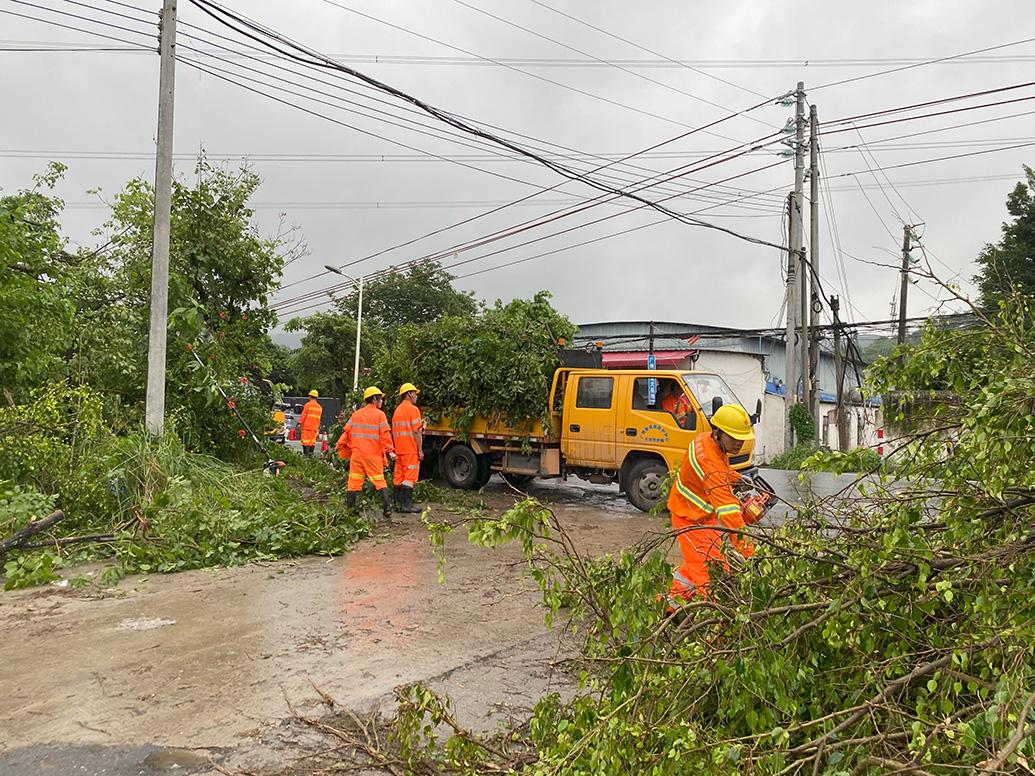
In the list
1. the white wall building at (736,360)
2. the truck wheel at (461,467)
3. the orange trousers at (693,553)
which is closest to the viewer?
the orange trousers at (693,553)

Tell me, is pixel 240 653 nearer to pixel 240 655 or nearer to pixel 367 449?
pixel 240 655

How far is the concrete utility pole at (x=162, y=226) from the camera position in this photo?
8895 mm

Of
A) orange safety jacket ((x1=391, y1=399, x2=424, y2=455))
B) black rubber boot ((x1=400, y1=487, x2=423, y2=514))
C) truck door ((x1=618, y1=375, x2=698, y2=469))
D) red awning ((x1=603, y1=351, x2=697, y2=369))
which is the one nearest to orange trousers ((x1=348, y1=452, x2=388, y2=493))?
orange safety jacket ((x1=391, y1=399, x2=424, y2=455))

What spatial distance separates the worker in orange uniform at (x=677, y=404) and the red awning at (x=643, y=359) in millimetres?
14364

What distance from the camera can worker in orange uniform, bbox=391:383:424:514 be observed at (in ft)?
31.4

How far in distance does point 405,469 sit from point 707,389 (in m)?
4.33

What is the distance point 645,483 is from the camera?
10148 millimetres

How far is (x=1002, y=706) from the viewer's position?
182 centimetres

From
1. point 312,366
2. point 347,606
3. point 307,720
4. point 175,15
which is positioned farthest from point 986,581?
point 312,366

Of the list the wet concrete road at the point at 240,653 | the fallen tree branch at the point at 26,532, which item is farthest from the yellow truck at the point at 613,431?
the fallen tree branch at the point at 26,532

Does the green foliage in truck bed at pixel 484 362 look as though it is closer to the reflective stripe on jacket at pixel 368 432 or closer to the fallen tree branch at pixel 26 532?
the reflective stripe on jacket at pixel 368 432

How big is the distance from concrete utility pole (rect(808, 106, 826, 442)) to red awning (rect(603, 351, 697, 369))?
548cm

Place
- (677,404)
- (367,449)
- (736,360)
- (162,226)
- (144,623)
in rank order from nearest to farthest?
(144,623)
(367,449)
(162,226)
(677,404)
(736,360)

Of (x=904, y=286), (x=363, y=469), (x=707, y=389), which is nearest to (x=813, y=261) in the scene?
(x=904, y=286)
